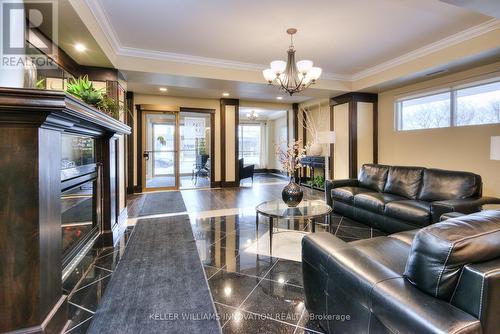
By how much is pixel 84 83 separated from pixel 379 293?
110 inches

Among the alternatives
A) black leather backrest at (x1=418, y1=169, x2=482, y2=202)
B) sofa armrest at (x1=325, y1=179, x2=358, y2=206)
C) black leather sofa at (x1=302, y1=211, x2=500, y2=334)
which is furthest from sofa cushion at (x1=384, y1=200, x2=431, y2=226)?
black leather sofa at (x1=302, y1=211, x2=500, y2=334)

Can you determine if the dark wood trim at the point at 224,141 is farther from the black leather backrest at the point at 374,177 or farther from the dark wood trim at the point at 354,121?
the black leather backrest at the point at 374,177

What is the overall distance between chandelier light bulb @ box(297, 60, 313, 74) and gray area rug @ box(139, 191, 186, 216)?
10.8ft

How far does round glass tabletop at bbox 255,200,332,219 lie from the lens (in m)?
2.88

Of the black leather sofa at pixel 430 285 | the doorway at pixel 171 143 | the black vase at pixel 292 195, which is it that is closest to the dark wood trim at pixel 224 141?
the doorway at pixel 171 143

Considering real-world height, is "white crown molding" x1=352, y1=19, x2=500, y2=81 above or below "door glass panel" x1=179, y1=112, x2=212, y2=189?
above

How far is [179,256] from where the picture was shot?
9.11ft

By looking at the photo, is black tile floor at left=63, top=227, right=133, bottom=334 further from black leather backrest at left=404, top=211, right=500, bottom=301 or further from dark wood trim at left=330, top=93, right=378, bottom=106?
dark wood trim at left=330, top=93, right=378, bottom=106

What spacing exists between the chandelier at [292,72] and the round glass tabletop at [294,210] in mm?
1740

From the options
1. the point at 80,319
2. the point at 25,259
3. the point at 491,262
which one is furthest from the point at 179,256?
the point at 491,262

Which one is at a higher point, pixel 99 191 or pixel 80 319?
pixel 99 191

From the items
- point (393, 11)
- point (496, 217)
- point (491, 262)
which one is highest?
point (393, 11)

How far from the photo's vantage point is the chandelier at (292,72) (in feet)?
A: 11.1

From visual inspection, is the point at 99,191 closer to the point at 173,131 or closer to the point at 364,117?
the point at 173,131
